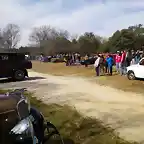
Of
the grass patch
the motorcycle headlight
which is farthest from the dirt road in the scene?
the motorcycle headlight

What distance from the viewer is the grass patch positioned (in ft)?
21.1

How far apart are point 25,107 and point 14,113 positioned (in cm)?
24

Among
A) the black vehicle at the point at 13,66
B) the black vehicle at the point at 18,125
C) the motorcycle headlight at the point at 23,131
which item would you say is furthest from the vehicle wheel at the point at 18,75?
the motorcycle headlight at the point at 23,131

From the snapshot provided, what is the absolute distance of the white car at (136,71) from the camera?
1805 cm

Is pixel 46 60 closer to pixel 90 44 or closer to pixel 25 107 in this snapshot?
pixel 90 44

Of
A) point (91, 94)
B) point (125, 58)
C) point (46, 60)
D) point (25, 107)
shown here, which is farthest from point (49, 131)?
point (46, 60)

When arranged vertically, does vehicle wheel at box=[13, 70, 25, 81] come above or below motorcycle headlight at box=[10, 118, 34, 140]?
below

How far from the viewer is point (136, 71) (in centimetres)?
1836

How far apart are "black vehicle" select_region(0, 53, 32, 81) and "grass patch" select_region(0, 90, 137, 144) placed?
42.1 feet

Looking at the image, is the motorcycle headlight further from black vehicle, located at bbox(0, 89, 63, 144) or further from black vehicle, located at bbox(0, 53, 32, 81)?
black vehicle, located at bbox(0, 53, 32, 81)

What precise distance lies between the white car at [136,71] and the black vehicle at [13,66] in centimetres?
786

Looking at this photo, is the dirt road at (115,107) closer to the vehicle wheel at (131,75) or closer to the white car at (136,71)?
the white car at (136,71)

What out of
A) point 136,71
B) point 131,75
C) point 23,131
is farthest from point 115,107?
point 131,75

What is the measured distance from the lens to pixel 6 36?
329 feet
